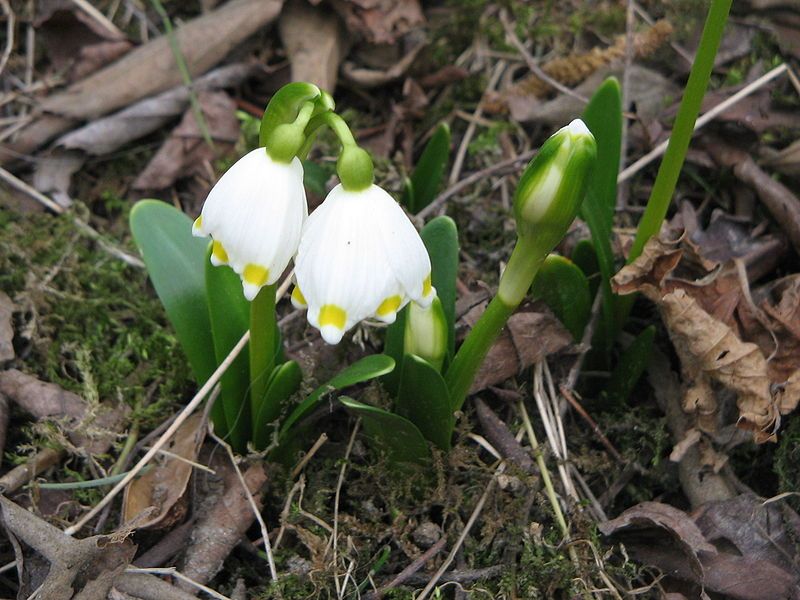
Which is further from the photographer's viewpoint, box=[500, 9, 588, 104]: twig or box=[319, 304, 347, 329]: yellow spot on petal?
box=[500, 9, 588, 104]: twig

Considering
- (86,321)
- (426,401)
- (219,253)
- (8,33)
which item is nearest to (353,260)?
(219,253)

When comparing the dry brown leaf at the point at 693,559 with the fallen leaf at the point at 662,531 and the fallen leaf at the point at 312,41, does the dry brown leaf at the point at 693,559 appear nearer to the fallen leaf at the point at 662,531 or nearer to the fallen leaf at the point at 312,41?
the fallen leaf at the point at 662,531

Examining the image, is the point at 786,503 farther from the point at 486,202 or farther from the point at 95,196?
the point at 95,196

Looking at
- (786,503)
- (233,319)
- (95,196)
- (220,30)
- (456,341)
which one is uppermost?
(220,30)

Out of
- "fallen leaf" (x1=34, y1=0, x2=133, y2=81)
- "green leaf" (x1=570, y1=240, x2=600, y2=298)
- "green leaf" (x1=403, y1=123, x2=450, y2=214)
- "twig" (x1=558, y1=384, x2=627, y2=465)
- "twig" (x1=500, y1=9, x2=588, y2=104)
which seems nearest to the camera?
"twig" (x1=558, y1=384, x2=627, y2=465)

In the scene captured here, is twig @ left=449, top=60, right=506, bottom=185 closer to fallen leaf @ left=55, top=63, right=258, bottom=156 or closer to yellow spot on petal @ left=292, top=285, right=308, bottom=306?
fallen leaf @ left=55, top=63, right=258, bottom=156

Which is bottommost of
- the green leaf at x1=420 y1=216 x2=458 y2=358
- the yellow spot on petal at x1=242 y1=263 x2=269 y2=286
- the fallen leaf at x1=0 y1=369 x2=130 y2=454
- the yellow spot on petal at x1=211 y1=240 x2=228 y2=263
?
the fallen leaf at x1=0 y1=369 x2=130 y2=454

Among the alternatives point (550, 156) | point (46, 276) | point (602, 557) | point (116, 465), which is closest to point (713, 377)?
point (602, 557)

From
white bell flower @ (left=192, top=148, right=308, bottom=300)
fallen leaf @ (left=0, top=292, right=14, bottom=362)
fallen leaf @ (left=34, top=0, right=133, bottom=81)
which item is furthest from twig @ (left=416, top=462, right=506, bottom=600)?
fallen leaf @ (left=34, top=0, right=133, bottom=81)
